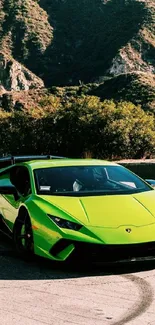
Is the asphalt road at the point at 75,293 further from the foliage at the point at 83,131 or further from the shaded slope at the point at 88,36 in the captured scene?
the shaded slope at the point at 88,36

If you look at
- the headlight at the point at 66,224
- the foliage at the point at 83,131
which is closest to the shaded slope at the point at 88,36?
the foliage at the point at 83,131

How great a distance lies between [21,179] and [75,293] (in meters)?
2.80

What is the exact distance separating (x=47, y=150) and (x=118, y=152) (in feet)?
14.8

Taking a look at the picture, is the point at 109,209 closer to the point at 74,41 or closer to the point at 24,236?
the point at 24,236

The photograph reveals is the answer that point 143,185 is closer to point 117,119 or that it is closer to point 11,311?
point 11,311

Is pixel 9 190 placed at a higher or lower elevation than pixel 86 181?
lower

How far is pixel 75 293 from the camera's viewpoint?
16.7 ft

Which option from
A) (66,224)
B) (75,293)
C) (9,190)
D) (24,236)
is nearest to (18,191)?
(9,190)

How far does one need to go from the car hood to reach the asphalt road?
19.3 inches

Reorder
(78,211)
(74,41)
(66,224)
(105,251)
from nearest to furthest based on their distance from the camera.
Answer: (105,251) → (66,224) → (78,211) → (74,41)

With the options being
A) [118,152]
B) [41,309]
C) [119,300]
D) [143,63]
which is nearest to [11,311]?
[41,309]

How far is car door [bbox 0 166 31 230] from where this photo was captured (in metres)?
7.04

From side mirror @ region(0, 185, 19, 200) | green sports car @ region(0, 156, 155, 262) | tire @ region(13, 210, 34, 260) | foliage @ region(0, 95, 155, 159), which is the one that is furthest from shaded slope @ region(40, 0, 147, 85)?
tire @ region(13, 210, 34, 260)

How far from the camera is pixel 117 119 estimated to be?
2950 centimetres
